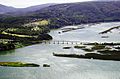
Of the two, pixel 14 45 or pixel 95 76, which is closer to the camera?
pixel 95 76

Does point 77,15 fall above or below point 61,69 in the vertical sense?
below

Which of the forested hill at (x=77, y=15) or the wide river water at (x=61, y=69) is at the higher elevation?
the wide river water at (x=61, y=69)

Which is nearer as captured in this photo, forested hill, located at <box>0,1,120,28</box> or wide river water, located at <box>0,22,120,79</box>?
wide river water, located at <box>0,22,120,79</box>

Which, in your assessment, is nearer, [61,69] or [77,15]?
[61,69]

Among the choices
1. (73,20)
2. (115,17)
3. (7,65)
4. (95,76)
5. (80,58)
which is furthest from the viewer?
(115,17)

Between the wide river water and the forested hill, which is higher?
the wide river water

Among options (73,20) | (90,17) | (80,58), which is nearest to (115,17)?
(90,17)

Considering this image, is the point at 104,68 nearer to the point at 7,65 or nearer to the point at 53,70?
the point at 53,70

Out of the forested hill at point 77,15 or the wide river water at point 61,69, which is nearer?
the wide river water at point 61,69
